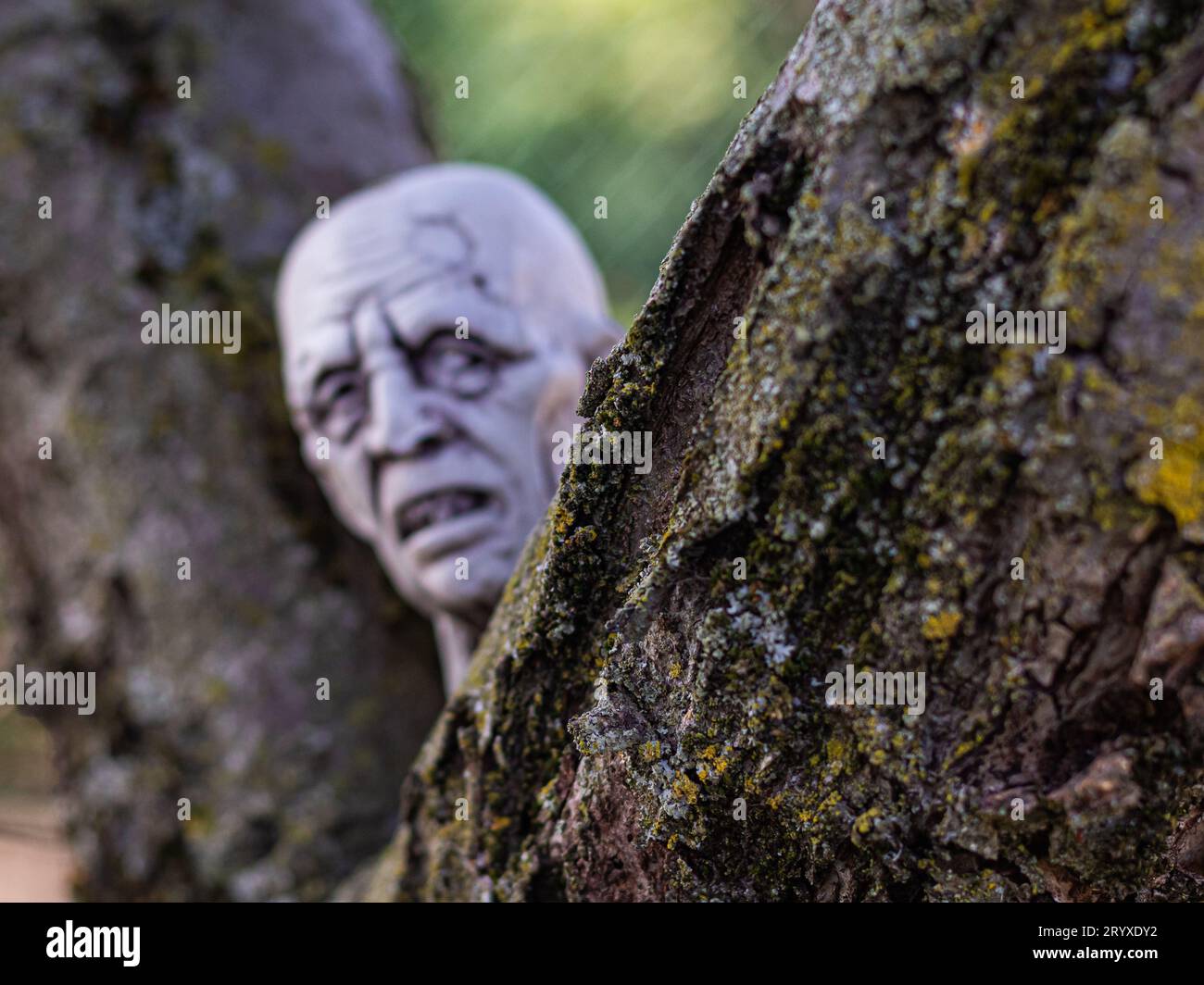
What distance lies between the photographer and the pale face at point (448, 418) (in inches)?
50.7

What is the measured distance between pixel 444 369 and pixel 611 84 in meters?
1.67

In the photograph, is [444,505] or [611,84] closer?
[444,505]

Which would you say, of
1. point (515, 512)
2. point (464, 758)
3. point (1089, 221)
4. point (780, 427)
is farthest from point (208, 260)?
point (1089, 221)

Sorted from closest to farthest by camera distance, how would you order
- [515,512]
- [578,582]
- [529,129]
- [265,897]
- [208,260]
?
[578,582] < [515,512] < [265,897] < [208,260] < [529,129]

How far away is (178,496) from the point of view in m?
1.57

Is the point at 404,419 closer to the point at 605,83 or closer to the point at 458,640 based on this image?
the point at 458,640

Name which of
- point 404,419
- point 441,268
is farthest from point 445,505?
point 441,268

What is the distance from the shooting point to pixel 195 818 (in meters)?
1.50

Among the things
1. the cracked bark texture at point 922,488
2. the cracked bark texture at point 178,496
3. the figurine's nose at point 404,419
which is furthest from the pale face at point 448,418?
the cracked bark texture at point 922,488

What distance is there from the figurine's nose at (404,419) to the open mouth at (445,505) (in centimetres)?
5

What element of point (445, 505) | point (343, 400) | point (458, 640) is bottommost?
point (458, 640)

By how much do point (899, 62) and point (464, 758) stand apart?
583mm

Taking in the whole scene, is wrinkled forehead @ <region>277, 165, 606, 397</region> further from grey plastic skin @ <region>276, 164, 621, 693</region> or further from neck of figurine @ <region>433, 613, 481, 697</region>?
neck of figurine @ <region>433, 613, 481, 697</region>
